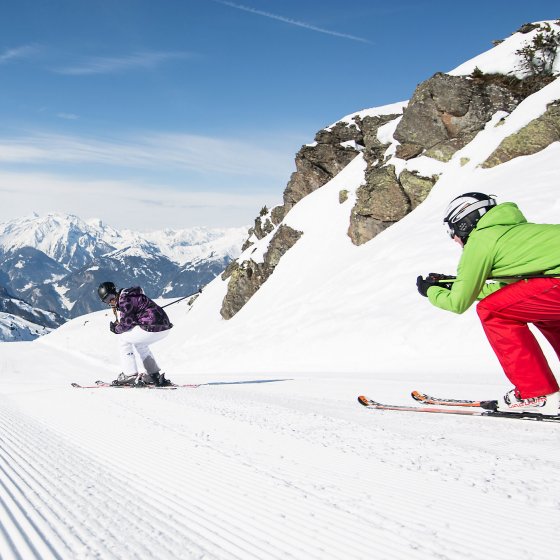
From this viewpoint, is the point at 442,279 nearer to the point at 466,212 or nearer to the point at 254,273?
the point at 466,212

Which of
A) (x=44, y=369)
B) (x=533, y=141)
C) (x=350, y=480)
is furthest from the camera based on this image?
(x=533, y=141)

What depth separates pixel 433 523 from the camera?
227cm

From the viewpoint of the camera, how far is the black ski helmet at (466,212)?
4469mm

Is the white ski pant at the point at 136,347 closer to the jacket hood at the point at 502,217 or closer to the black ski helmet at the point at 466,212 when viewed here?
the black ski helmet at the point at 466,212

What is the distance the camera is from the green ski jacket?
403 centimetres

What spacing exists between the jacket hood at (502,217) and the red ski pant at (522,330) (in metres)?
0.51

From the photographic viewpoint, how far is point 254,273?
37.8 meters

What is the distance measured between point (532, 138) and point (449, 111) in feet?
19.8

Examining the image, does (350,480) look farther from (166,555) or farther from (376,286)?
(376,286)

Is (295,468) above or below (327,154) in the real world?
below

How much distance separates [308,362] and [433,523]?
11.6 meters

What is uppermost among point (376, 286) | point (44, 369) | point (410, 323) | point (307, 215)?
point (307, 215)

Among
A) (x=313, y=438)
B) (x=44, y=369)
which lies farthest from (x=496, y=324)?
(x=44, y=369)

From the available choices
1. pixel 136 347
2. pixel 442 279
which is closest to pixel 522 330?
pixel 442 279
